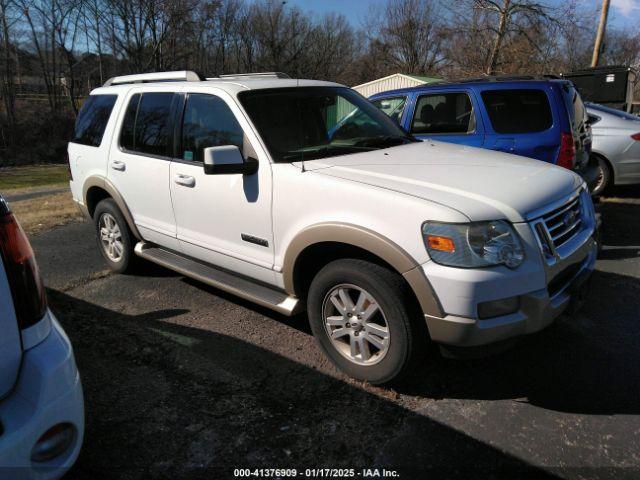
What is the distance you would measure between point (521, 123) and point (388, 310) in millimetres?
3808

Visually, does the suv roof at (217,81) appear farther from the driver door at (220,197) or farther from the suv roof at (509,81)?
the suv roof at (509,81)

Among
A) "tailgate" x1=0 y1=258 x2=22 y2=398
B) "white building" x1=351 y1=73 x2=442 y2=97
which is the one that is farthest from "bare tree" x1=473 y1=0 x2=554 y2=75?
"tailgate" x1=0 y1=258 x2=22 y2=398

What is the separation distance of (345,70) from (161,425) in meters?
47.7

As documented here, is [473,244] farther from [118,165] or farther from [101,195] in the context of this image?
[101,195]

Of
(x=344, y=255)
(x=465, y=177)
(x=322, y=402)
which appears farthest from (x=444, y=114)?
(x=322, y=402)

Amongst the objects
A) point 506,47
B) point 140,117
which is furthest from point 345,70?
point 140,117

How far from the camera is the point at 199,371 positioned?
3230 mm

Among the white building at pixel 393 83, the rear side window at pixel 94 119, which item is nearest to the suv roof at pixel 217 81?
the rear side window at pixel 94 119

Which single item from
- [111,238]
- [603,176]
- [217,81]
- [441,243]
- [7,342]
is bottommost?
[111,238]

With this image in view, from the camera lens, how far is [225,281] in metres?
3.71

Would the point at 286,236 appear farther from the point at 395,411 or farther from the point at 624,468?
the point at 624,468

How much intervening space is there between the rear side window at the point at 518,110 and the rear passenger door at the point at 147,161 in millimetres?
3643

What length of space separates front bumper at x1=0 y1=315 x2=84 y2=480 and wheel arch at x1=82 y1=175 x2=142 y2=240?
2.80 meters

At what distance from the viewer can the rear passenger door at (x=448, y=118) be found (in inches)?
230
